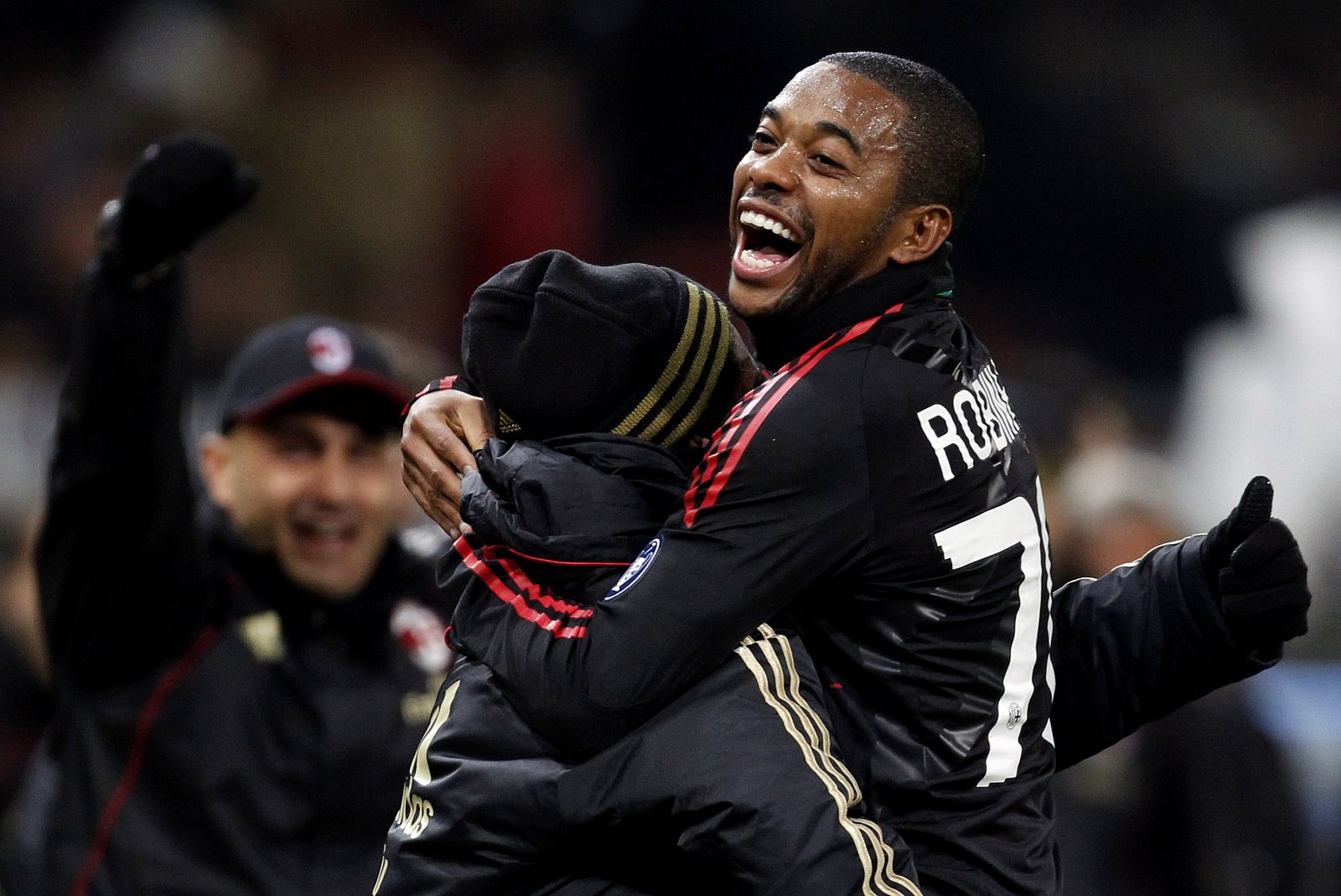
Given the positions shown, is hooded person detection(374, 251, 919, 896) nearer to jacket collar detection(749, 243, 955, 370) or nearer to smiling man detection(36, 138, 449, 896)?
jacket collar detection(749, 243, 955, 370)

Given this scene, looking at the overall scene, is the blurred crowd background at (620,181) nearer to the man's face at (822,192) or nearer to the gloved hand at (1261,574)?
the gloved hand at (1261,574)

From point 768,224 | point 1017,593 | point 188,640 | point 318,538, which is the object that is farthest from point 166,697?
point 1017,593

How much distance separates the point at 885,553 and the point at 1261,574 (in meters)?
0.53

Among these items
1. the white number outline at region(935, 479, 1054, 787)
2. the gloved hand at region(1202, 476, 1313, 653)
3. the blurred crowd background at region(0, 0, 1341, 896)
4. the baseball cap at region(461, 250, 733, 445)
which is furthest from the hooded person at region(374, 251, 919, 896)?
the blurred crowd background at region(0, 0, 1341, 896)

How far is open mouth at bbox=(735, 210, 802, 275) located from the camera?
89.5 inches

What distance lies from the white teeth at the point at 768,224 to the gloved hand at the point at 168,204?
1.10 m

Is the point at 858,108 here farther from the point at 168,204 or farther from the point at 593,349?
the point at 168,204

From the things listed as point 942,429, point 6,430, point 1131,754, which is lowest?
point 1131,754

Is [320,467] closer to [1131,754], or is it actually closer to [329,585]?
[329,585]

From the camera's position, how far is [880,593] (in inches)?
84.2

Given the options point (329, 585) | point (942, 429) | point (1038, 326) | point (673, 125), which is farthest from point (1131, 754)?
point (673, 125)

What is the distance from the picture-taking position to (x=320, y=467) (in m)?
3.41

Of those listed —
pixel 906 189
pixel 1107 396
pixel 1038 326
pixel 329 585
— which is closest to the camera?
pixel 906 189

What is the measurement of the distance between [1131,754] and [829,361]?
233cm
